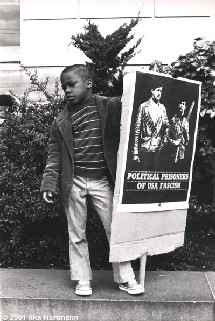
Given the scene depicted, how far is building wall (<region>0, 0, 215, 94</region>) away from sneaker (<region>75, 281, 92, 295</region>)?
3403 millimetres

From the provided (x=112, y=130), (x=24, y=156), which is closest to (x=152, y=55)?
(x=24, y=156)

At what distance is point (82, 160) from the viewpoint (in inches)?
155

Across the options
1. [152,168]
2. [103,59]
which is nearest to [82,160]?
[152,168]

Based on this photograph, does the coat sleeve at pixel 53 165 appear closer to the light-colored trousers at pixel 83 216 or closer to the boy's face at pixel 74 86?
the light-colored trousers at pixel 83 216

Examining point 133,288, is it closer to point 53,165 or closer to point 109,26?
point 53,165

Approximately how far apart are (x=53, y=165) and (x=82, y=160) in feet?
0.77

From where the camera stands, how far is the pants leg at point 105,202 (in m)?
3.97

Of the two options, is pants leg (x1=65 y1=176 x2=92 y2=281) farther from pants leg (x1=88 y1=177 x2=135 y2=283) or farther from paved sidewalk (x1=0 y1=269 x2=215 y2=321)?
paved sidewalk (x1=0 y1=269 x2=215 y2=321)

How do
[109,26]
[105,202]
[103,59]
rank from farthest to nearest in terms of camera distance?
1. [109,26]
2. [103,59]
3. [105,202]

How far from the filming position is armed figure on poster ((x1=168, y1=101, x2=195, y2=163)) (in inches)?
156

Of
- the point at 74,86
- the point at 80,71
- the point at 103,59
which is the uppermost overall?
the point at 103,59

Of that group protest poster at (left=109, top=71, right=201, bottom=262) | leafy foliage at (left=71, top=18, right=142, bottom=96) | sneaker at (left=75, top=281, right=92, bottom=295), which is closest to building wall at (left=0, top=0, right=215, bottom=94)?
leafy foliage at (left=71, top=18, right=142, bottom=96)

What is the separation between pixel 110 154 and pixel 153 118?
410mm

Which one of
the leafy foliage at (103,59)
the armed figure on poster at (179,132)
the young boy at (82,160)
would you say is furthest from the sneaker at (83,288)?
the leafy foliage at (103,59)
